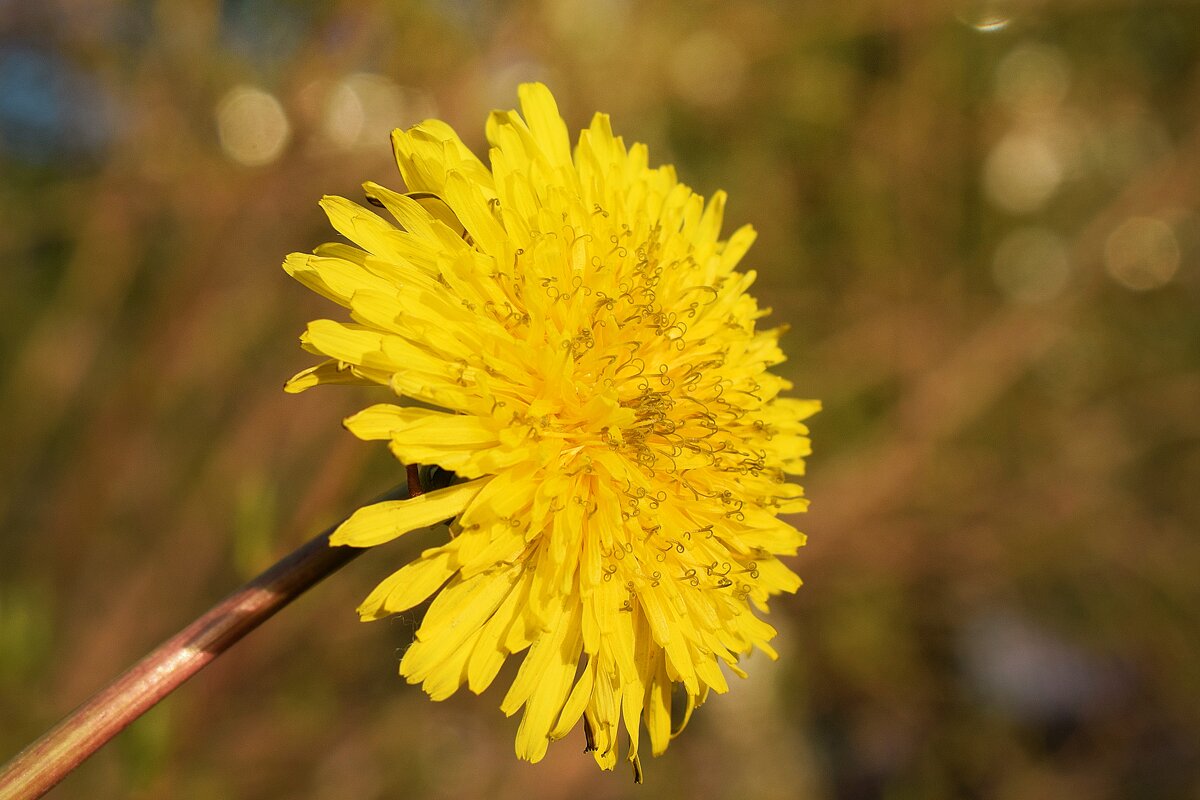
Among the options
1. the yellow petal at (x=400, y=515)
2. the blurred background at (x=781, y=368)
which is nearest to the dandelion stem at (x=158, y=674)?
the yellow petal at (x=400, y=515)

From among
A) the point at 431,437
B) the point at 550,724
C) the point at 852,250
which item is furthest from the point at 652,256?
the point at 852,250

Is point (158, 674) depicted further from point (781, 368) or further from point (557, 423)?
point (781, 368)

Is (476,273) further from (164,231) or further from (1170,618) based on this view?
(1170,618)

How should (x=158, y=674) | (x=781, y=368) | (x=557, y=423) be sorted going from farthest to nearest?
1. (x=781, y=368)
2. (x=557, y=423)
3. (x=158, y=674)

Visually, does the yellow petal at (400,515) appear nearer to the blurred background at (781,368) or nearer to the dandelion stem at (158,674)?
the dandelion stem at (158,674)

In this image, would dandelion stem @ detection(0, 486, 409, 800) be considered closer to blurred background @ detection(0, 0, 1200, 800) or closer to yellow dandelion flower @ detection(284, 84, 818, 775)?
yellow dandelion flower @ detection(284, 84, 818, 775)

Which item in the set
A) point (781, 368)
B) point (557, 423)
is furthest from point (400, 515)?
point (781, 368)
